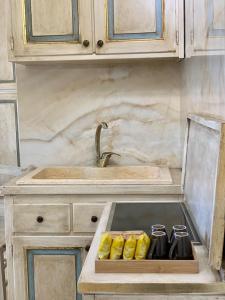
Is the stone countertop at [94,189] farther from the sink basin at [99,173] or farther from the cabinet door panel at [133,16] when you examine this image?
the cabinet door panel at [133,16]

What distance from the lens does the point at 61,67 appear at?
8.34 feet

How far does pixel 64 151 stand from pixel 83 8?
89 centimetres

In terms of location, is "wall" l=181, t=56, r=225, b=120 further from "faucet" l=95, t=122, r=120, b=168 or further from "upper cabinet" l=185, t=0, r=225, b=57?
"faucet" l=95, t=122, r=120, b=168

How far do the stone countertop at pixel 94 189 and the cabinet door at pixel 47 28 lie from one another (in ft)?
2.34

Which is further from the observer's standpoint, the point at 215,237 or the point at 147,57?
the point at 147,57

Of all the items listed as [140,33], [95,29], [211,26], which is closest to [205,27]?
[211,26]

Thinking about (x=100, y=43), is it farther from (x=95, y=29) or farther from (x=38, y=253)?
(x=38, y=253)

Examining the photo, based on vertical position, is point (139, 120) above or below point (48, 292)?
above

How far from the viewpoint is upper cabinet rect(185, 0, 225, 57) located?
45.4 inches

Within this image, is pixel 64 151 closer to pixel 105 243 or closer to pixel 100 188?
pixel 100 188

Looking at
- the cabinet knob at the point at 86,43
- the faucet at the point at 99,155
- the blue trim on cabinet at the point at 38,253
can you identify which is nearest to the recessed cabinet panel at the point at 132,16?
the cabinet knob at the point at 86,43

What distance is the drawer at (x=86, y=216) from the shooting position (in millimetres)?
2043

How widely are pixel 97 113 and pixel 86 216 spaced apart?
29.9 inches

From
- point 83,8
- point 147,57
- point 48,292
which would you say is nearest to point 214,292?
point 48,292
